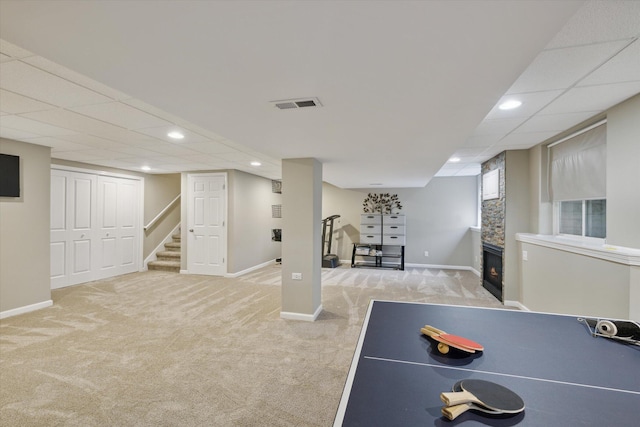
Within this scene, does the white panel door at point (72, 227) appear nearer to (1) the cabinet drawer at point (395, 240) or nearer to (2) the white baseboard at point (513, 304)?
(1) the cabinet drawer at point (395, 240)

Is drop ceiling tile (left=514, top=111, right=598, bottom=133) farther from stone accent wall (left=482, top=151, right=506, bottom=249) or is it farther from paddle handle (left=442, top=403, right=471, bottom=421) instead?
paddle handle (left=442, top=403, right=471, bottom=421)

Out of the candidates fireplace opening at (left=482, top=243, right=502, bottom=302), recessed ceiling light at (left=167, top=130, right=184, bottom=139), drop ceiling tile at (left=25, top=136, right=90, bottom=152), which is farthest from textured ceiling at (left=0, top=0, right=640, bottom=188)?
fireplace opening at (left=482, top=243, right=502, bottom=302)

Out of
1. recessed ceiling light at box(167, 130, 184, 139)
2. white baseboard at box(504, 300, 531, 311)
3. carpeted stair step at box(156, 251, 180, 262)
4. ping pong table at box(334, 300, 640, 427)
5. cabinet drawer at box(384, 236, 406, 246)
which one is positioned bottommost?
white baseboard at box(504, 300, 531, 311)

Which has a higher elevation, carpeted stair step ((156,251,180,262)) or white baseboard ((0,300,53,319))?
carpeted stair step ((156,251,180,262))

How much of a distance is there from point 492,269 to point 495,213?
3.26 feet

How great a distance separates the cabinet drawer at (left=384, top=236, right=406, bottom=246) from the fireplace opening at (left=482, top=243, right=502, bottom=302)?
6.73ft

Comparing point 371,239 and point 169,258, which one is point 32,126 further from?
point 371,239

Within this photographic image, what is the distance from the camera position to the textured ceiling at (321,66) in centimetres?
100

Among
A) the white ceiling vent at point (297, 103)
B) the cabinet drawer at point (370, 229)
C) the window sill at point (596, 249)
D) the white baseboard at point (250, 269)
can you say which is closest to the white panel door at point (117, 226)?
the white baseboard at point (250, 269)

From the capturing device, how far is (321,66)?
4.43 ft

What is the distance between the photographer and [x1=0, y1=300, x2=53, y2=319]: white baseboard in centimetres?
371

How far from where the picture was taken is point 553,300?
11.1 ft

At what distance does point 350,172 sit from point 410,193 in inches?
135

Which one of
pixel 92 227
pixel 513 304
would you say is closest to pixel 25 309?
pixel 92 227
